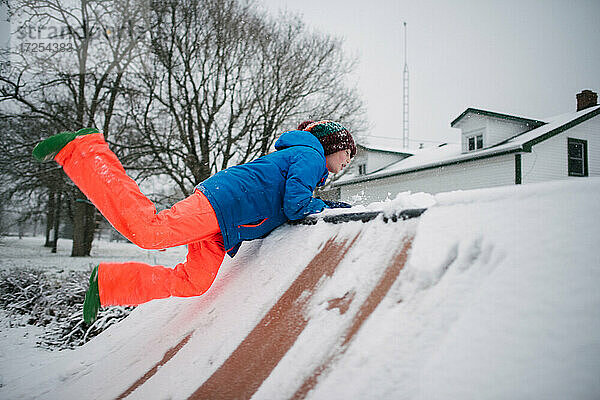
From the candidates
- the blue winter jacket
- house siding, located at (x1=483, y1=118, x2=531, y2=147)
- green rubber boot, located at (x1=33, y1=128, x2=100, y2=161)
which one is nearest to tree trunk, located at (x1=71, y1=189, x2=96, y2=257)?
house siding, located at (x1=483, y1=118, x2=531, y2=147)

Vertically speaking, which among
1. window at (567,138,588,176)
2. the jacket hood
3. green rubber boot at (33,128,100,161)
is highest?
window at (567,138,588,176)

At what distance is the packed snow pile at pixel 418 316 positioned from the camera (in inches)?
33.6

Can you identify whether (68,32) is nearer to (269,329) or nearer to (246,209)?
(246,209)

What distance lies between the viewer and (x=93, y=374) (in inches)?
77.6

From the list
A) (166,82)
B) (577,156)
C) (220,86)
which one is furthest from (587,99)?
(166,82)

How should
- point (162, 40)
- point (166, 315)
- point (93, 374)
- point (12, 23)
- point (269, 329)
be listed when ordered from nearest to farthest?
point (269, 329) < point (93, 374) < point (166, 315) < point (12, 23) < point (162, 40)

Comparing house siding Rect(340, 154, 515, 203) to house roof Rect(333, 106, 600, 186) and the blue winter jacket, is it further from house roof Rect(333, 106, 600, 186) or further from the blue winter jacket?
the blue winter jacket

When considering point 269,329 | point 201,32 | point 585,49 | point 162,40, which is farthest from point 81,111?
point 585,49

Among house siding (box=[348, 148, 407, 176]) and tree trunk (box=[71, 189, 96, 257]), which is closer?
tree trunk (box=[71, 189, 96, 257])

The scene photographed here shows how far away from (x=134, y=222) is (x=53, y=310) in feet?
13.5

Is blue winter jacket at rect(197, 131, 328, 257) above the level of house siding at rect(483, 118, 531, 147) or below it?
below

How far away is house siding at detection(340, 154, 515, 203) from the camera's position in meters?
12.4

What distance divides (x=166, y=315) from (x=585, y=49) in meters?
20.7

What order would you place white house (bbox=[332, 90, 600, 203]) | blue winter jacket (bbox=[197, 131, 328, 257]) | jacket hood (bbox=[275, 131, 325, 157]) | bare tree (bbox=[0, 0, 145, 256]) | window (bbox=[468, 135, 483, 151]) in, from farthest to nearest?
window (bbox=[468, 135, 483, 151])
white house (bbox=[332, 90, 600, 203])
bare tree (bbox=[0, 0, 145, 256])
jacket hood (bbox=[275, 131, 325, 157])
blue winter jacket (bbox=[197, 131, 328, 257])
